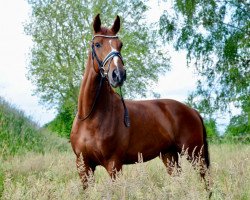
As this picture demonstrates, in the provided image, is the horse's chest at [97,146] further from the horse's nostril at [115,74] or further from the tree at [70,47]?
the tree at [70,47]

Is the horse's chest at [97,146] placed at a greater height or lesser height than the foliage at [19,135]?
greater

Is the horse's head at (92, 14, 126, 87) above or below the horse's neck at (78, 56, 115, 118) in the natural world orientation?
above

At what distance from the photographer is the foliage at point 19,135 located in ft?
49.0

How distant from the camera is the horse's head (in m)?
5.85

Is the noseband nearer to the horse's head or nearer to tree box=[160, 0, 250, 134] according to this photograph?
the horse's head

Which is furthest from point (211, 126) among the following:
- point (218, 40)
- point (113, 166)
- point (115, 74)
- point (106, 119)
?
point (115, 74)

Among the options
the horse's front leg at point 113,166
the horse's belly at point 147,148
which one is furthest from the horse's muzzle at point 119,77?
the horse's belly at point 147,148

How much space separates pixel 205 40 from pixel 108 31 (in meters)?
12.6

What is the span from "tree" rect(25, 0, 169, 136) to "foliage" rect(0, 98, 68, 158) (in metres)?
12.3

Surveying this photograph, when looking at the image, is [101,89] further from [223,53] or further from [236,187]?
[223,53]

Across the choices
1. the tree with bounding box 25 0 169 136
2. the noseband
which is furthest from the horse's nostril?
the tree with bounding box 25 0 169 136

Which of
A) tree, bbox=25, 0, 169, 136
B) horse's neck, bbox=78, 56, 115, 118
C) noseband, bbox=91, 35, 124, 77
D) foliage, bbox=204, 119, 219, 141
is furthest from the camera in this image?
tree, bbox=25, 0, 169, 136

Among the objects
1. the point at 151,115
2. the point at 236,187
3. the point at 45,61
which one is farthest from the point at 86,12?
the point at 236,187

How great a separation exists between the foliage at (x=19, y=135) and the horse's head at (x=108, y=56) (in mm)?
8293
